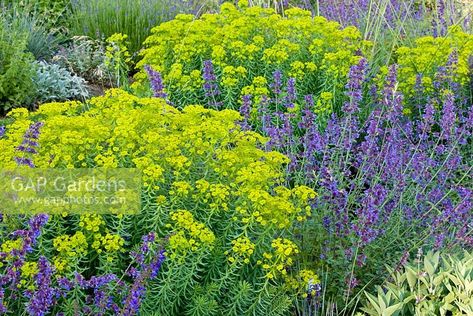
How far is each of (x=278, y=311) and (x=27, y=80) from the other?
10.3ft

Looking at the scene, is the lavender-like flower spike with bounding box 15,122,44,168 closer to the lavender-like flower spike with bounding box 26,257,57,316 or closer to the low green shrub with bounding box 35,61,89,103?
the lavender-like flower spike with bounding box 26,257,57,316

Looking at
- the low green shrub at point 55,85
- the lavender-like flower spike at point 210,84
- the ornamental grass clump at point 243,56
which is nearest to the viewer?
the lavender-like flower spike at point 210,84

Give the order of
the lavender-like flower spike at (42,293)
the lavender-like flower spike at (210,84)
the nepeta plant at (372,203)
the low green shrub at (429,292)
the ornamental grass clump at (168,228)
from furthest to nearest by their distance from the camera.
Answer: the lavender-like flower spike at (210,84) < the nepeta plant at (372,203) < the low green shrub at (429,292) < the ornamental grass clump at (168,228) < the lavender-like flower spike at (42,293)

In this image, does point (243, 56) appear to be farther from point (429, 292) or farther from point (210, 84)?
point (429, 292)

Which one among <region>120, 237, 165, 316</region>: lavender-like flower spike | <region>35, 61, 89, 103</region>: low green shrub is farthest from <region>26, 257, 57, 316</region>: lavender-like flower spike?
<region>35, 61, 89, 103</region>: low green shrub

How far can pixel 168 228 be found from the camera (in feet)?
9.57

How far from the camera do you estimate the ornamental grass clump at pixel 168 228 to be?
2674 mm

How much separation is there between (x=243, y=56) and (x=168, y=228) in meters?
2.00

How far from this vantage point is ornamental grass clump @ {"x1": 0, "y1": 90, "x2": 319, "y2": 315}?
8.77 ft

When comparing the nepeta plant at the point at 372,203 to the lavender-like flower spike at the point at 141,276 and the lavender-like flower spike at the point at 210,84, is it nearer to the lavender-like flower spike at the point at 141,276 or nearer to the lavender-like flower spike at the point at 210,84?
the lavender-like flower spike at the point at 210,84

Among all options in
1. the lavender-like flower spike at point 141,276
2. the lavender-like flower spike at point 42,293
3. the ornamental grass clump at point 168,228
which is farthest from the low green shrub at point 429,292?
the lavender-like flower spike at point 42,293

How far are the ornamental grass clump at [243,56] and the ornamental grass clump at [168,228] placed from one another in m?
1.32

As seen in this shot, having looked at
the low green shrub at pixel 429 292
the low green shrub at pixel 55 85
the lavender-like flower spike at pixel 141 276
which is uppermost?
the lavender-like flower spike at pixel 141 276

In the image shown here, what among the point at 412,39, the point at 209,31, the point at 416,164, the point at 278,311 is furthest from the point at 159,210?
the point at 412,39
